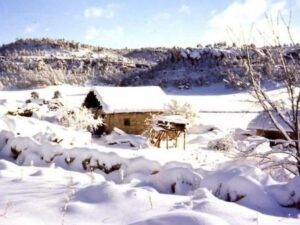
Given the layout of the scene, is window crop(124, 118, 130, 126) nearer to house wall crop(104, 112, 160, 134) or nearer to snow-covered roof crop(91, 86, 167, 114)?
house wall crop(104, 112, 160, 134)

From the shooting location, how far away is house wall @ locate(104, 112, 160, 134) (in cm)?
3431

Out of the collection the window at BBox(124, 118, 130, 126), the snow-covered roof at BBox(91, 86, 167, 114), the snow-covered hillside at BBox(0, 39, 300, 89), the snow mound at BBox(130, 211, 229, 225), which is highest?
the snow-covered hillside at BBox(0, 39, 300, 89)

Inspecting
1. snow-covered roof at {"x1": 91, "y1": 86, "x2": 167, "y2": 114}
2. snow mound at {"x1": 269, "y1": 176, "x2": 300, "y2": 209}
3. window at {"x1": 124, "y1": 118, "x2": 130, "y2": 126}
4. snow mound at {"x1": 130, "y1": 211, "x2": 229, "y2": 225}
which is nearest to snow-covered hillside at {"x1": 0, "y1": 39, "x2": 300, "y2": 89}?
snow-covered roof at {"x1": 91, "y1": 86, "x2": 167, "y2": 114}

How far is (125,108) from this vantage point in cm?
3409

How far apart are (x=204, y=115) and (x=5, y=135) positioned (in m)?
32.0

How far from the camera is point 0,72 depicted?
11225 centimetres

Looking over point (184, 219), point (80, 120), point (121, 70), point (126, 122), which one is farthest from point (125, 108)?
point (121, 70)

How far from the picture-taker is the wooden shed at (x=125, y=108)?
3425cm

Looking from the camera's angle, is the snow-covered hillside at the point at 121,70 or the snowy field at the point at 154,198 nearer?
the snowy field at the point at 154,198

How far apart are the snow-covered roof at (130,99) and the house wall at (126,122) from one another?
0.52m

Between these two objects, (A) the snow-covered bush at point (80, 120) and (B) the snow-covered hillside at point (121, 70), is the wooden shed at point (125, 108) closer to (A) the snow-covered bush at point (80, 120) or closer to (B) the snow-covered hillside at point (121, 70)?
(A) the snow-covered bush at point (80, 120)

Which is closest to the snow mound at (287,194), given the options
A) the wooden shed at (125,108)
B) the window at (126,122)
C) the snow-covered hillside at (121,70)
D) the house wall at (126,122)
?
the wooden shed at (125,108)

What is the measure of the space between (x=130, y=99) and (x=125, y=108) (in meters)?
1.51

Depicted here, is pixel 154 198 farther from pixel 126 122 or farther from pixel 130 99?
pixel 130 99
